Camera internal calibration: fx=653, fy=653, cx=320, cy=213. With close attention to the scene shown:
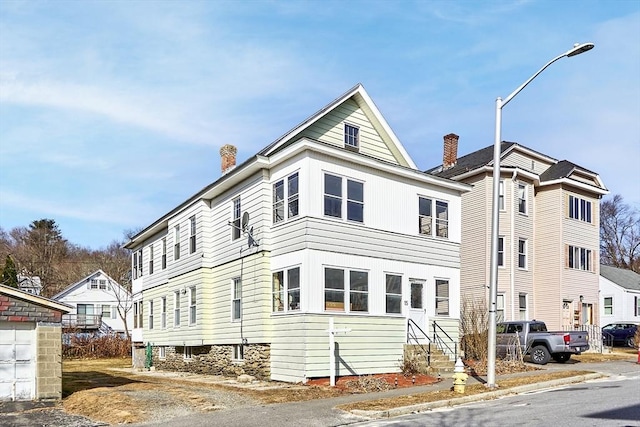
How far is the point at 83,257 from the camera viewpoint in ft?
281

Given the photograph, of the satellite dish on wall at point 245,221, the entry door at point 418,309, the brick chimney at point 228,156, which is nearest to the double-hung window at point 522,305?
the entry door at point 418,309

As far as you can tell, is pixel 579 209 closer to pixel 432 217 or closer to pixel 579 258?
pixel 579 258

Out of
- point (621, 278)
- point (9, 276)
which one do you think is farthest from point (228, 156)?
point (621, 278)

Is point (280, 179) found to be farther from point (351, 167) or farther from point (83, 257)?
point (83, 257)

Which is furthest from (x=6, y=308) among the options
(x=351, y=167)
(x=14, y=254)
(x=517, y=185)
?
(x=14, y=254)

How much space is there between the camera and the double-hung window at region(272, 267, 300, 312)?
1969 cm

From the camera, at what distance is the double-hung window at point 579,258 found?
114 ft

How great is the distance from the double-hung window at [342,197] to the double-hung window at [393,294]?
2.36 meters

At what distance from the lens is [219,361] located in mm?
23719

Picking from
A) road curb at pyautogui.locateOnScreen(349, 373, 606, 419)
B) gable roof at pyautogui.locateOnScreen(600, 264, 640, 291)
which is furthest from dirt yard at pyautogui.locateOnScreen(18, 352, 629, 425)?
gable roof at pyautogui.locateOnScreen(600, 264, 640, 291)

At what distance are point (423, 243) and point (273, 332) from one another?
20.7ft

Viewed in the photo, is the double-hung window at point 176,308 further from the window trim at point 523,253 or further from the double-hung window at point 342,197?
the window trim at point 523,253

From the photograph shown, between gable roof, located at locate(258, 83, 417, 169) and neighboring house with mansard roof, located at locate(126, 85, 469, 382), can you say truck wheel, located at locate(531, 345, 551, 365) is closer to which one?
neighboring house with mansard roof, located at locate(126, 85, 469, 382)

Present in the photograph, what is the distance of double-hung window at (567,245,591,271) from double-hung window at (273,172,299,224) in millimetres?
19698
